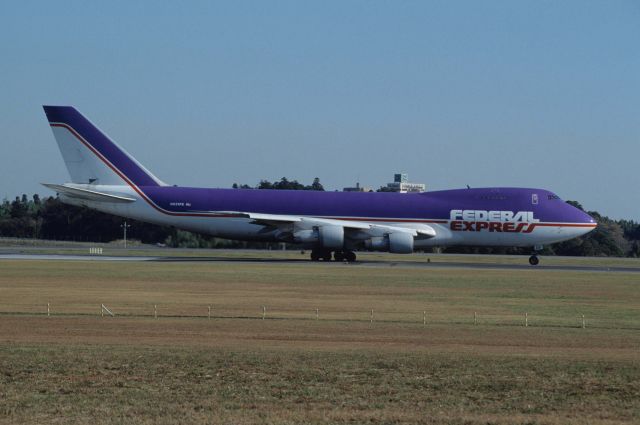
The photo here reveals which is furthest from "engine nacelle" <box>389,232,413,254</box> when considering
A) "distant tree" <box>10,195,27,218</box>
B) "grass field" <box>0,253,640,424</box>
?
"distant tree" <box>10,195,27,218</box>

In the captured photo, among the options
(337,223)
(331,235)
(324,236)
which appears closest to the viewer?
(331,235)

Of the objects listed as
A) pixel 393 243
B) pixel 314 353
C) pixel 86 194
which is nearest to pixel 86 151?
pixel 86 194

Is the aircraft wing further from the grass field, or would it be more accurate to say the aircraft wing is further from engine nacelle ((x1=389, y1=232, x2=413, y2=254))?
the grass field

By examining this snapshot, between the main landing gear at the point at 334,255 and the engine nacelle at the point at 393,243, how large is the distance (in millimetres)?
2643

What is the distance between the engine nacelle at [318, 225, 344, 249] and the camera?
6562 cm

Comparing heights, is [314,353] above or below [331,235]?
below

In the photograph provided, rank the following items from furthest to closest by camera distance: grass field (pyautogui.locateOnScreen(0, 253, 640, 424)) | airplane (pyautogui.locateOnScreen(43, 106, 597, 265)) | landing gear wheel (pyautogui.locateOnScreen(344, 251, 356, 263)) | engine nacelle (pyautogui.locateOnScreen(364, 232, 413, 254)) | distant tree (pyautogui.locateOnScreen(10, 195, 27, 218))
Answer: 1. distant tree (pyautogui.locateOnScreen(10, 195, 27, 218))
2. landing gear wheel (pyautogui.locateOnScreen(344, 251, 356, 263))
3. airplane (pyautogui.locateOnScreen(43, 106, 597, 265))
4. engine nacelle (pyautogui.locateOnScreen(364, 232, 413, 254))
5. grass field (pyautogui.locateOnScreen(0, 253, 640, 424))

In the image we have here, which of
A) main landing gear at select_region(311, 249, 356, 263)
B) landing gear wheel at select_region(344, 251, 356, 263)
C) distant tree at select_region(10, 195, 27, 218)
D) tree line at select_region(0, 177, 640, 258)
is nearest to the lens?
landing gear wheel at select_region(344, 251, 356, 263)

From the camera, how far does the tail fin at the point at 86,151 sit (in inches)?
2667

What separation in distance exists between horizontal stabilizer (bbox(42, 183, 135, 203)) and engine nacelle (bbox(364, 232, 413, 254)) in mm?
16237

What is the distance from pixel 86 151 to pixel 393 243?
2134 cm

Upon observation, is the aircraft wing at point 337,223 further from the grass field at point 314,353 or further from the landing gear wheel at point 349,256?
the grass field at point 314,353

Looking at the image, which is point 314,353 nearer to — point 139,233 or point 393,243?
point 393,243

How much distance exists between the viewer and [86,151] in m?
67.9
